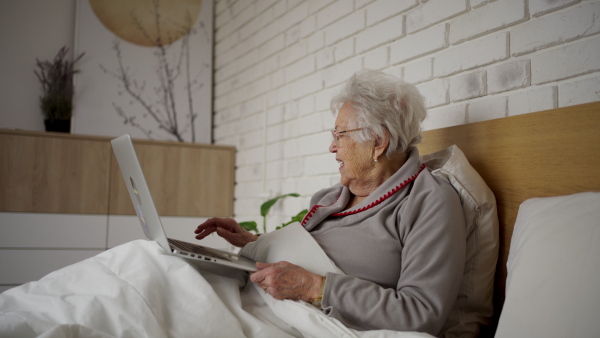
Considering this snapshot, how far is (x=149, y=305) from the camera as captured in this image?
4.10 ft

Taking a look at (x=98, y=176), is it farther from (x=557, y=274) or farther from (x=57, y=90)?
(x=557, y=274)

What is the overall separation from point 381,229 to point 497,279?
378mm

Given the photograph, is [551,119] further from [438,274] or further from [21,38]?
→ [21,38]

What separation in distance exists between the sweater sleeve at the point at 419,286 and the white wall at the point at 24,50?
3.01 metres

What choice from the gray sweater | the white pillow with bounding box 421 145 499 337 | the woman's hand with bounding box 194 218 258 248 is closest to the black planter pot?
the woman's hand with bounding box 194 218 258 248

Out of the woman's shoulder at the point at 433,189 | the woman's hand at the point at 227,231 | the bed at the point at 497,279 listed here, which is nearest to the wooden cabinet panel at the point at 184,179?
the woman's hand at the point at 227,231

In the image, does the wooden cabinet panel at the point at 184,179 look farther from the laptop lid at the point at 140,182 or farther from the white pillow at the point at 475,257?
the white pillow at the point at 475,257

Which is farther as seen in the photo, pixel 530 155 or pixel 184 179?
pixel 184 179

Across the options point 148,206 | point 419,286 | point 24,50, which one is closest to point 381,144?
point 419,286

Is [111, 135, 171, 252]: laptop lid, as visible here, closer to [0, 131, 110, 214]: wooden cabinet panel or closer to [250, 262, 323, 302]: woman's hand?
[250, 262, 323, 302]: woman's hand

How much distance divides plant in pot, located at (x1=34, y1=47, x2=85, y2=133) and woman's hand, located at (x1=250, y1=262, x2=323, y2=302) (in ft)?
8.66

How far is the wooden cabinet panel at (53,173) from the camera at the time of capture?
308 centimetres

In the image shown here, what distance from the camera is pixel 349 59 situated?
2510 mm

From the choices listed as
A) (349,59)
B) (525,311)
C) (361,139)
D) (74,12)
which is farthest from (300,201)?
(74,12)
